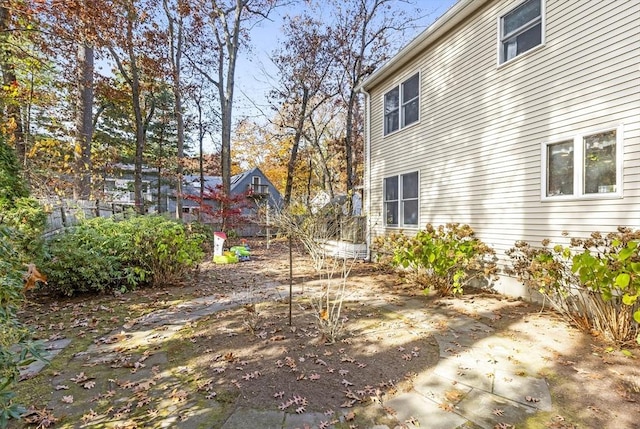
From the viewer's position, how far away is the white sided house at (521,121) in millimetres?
4082

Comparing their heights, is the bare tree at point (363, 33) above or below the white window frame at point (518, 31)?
above

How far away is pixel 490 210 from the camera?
580 cm

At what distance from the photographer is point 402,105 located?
8352 mm

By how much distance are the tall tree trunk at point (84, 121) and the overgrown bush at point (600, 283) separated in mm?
11329

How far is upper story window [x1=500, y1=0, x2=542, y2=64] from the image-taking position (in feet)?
16.8

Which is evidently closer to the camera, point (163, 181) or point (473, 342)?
point (473, 342)

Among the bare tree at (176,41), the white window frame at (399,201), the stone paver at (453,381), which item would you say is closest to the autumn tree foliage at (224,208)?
the bare tree at (176,41)

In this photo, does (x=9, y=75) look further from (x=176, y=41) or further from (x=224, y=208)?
(x=176, y=41)

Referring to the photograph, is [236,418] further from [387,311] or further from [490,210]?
[490,210]

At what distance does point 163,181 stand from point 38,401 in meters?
22.0

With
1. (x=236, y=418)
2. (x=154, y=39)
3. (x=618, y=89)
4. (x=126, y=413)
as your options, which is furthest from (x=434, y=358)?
(x=154, y=39)

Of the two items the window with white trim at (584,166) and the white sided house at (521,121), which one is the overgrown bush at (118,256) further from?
the window with white trim at (584,166)

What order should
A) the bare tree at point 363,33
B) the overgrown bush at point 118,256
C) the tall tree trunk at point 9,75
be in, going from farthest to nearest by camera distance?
the bare tree at point 363,33 < the tall tree trunk at point 9,75 < the overgrown bush at point 118,256

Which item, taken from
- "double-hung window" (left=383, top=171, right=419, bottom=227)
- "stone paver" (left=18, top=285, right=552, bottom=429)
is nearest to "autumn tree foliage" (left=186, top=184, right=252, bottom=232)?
"double-hung window" (left=383, top=171, right=419, bottom=227)
